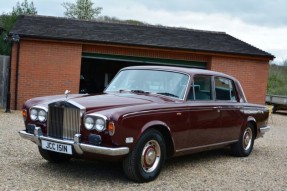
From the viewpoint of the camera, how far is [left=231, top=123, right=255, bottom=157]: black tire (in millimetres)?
8594

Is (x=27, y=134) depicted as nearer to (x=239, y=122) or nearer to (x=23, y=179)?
(x=23, y=179)

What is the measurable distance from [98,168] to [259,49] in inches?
495

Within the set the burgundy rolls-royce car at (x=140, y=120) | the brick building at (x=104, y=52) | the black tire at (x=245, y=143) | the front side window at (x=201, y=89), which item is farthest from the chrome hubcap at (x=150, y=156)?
the brick building at (x=104, y=52)

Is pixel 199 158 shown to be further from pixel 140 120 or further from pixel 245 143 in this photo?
pixel 140 120

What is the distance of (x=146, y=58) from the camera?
54.6 feet

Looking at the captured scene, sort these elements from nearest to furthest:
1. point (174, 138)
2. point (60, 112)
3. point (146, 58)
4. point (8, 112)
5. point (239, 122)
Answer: point (60, 112)
point (174, 138)
point (239, 122)
point (8, 112)
point (146, 58)

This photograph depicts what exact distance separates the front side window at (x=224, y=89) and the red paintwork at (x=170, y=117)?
154mm

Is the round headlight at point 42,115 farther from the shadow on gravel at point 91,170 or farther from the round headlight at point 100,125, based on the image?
the round headlight at point 100,125

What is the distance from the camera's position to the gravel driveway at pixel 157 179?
5918mm

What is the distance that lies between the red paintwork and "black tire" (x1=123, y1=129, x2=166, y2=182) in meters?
0.13

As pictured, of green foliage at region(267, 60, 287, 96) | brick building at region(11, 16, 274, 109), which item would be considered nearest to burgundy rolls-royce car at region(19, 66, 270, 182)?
brick building at region(11, 16, 274, 109)

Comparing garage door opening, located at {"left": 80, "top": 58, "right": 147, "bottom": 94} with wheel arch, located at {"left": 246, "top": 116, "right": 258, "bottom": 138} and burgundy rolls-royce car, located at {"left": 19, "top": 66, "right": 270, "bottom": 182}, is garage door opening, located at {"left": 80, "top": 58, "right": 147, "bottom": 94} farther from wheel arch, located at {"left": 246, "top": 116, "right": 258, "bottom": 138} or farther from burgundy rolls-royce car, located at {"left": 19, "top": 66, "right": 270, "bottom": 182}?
burgundy rolls-royce car, located at {"left": 19, "top": 66, "right": 270, "bottom": 182}

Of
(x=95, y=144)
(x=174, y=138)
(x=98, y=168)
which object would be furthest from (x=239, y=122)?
(x=95, y=144)

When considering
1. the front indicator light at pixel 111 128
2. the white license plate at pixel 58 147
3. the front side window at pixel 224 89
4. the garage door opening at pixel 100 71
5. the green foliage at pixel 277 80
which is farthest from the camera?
the green foliage at pixel 277 80
